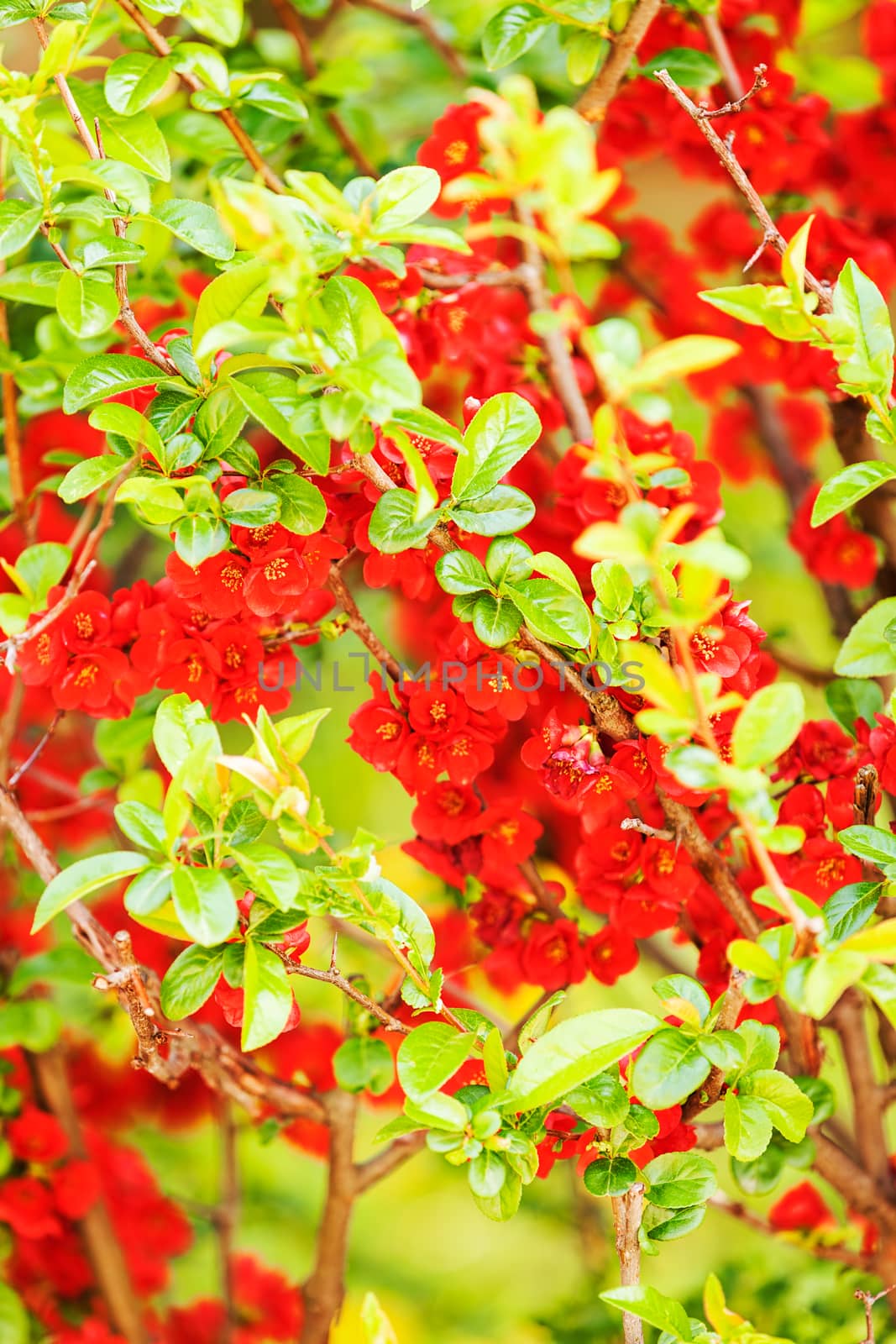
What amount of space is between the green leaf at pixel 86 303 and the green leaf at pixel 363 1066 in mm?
411

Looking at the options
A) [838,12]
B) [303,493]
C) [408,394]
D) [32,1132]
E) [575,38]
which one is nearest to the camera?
[408,394]

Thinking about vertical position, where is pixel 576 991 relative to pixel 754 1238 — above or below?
above

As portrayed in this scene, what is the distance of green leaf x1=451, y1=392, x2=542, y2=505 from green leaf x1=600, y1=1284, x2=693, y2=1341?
0.31m

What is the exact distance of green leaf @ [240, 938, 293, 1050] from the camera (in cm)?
45

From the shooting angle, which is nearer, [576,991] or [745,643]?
[745,643]

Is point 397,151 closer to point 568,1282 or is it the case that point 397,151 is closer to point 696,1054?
point 696,1054

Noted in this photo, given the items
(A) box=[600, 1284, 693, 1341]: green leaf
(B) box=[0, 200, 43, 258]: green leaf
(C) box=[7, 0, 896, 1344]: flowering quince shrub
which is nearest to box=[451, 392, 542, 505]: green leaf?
(C) box=[7, 0, 896, 1344]: flowering quince shrub

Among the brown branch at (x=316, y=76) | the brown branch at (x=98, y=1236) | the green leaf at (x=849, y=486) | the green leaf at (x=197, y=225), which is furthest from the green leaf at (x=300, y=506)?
the brown branch at (x=98, y=1236)

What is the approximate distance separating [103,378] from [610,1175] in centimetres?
40

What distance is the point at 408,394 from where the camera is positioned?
0.42 meters

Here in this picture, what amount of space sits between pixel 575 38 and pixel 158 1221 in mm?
1003

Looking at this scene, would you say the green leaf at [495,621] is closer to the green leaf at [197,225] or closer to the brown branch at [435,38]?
the green leaf at [197,225]

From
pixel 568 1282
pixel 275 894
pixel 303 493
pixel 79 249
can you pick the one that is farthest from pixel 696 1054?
pixel 568 1282

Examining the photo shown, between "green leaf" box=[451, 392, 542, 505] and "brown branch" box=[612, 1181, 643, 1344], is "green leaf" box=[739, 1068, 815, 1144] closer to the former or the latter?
"brown branch" box=[612, 1181, 643, 1344]
